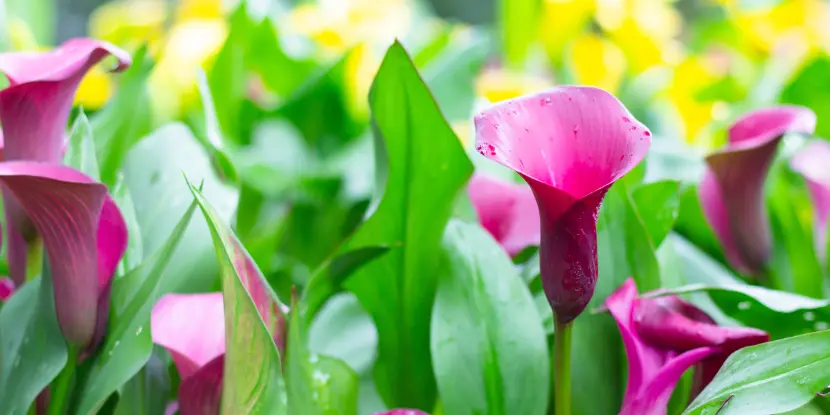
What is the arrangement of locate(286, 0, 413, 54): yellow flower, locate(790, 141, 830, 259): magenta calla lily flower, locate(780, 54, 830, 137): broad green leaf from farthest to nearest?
1. locate(286, 0, 413, 54): yellow flower
2. locate(780, 54, 830, 137): broad green leaf
3. locate(790, 141, 830, 259): magenta calla lily flower

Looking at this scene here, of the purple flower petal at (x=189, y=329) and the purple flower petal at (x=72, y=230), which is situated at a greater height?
the purple flower petal at (x=72, y=230)

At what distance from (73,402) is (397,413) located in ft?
0.52

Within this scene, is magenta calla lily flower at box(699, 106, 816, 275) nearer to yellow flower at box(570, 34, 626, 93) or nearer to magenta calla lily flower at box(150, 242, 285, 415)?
magenta calla lily flower at box(150, 242, 285, 415)

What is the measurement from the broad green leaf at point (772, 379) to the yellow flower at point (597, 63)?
699 mm

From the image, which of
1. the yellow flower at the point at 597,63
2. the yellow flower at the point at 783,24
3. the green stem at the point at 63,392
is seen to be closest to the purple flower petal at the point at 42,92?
the green stem at the point at 63,392

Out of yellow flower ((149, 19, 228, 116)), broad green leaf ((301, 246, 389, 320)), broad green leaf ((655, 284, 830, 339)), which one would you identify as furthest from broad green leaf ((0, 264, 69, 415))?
yellow flower ((149, 19, 228, 116))

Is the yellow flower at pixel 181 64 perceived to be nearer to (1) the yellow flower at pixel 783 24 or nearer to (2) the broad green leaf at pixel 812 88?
(2) the broad green leaf at pixel 812 88

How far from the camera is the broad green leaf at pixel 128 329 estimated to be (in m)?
0.34

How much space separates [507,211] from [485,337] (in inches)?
4.4

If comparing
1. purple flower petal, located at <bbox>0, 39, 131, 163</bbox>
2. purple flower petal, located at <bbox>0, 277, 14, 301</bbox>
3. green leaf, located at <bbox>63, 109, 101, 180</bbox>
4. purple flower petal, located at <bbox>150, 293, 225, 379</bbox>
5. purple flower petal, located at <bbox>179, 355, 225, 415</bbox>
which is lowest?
purple flower petal, located at <bbox>0, 277, 14, 301</bbox>

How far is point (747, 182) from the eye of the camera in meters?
0.47

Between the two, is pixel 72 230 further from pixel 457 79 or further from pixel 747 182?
pixel 457 79

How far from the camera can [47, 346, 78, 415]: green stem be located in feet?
1.21

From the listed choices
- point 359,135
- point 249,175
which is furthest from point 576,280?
point 359,135
